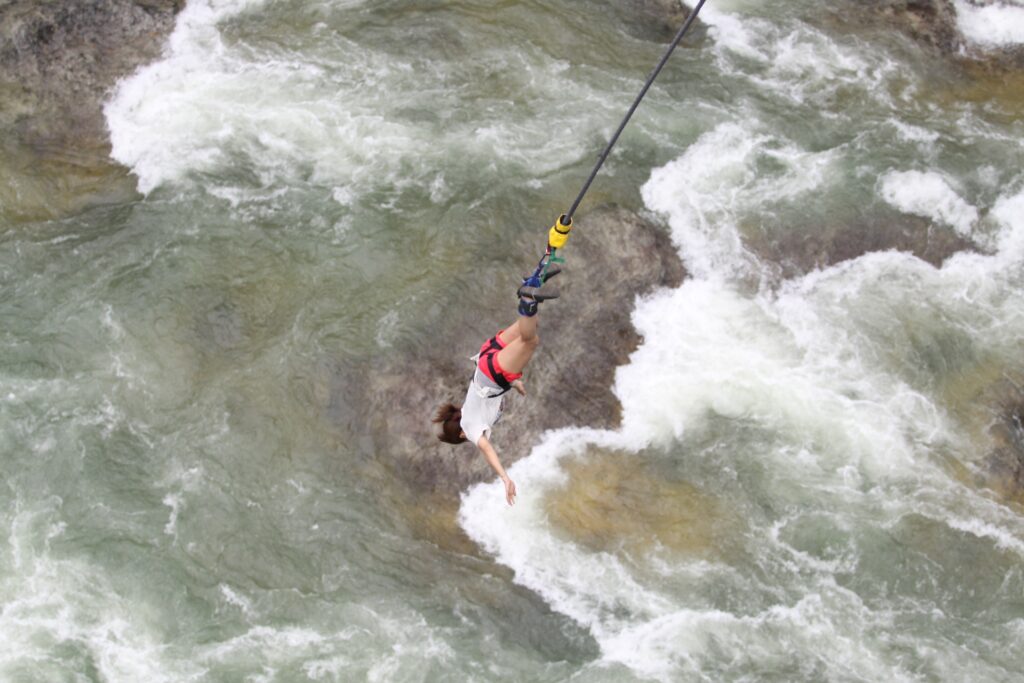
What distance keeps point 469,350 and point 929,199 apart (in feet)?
25.1

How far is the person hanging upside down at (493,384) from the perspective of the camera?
766 centimetres

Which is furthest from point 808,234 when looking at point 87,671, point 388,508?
point 87,671

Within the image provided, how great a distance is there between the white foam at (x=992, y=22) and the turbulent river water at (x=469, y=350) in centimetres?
30

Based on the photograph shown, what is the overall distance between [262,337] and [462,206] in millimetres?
3477

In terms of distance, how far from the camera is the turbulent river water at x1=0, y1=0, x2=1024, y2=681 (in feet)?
36.0

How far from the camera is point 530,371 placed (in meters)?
12.5

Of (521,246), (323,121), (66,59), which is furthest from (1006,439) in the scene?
(66,59)

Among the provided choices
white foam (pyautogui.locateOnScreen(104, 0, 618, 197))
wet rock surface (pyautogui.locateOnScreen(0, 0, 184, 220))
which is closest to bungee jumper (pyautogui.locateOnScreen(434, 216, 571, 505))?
white foam (pyautogui.locateOnScreen(104, 0, 618, 197))

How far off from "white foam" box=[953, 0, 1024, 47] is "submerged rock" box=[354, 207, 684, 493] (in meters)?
8.17

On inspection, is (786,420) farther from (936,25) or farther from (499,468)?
(936,25)

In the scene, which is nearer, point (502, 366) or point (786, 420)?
point (502, 366)

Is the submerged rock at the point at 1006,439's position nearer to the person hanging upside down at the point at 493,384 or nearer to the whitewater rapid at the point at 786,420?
the whitewater rapid at the point at 786,420

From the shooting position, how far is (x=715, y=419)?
1240 centimetres

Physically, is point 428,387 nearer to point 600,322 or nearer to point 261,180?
point 600,322
